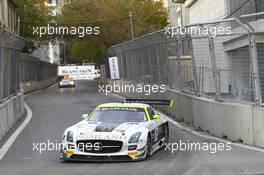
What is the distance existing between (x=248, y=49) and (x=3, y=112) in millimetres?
7380

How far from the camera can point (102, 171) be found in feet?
34.6

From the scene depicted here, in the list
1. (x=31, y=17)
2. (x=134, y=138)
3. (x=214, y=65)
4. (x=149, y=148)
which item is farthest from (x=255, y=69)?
(x=31, y=17)

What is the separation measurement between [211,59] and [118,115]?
419cm

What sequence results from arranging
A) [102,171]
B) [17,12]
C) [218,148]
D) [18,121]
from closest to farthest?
[102,171]
[218,148]
[18,121]
[17,12]

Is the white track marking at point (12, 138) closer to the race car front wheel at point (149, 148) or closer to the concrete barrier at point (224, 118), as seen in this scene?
the race car front wheel at point (149, 148)

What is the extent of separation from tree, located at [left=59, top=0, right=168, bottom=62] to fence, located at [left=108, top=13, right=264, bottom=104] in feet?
101

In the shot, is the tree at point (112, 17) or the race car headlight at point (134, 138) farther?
the tree at point (112, 17)

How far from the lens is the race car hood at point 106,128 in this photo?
11672mm

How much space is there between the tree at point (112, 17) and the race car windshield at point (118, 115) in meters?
41.6

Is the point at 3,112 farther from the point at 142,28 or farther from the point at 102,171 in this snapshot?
the point at 142,28

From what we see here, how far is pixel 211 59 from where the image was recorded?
52.7 ft

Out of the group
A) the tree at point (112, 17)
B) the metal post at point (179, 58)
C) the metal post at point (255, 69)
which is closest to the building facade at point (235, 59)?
the metal post at point (255, 69)

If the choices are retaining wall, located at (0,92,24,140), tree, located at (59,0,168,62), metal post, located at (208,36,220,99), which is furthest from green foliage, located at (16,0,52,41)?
metal post, located at (208,36,220,99)

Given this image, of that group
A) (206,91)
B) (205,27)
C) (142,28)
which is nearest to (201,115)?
(206,91)
